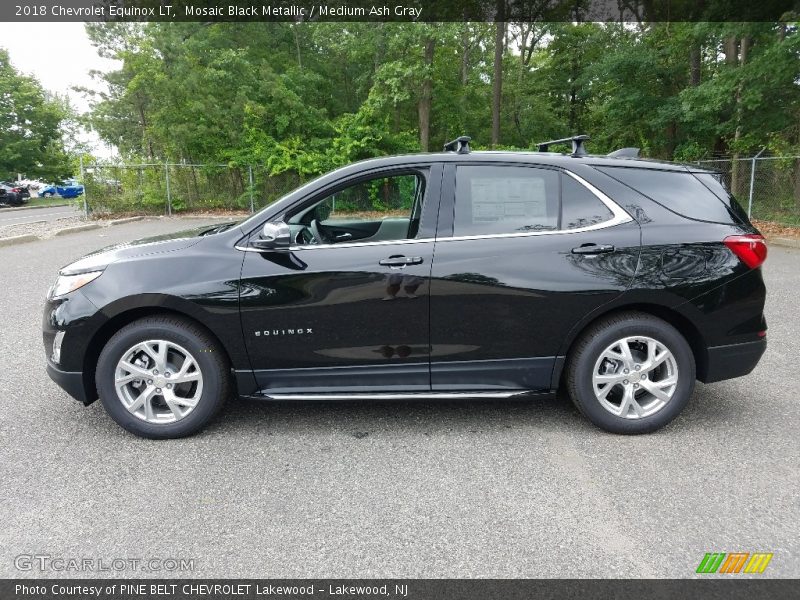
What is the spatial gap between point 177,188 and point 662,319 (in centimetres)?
2036

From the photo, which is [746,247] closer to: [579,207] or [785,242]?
[579,207]

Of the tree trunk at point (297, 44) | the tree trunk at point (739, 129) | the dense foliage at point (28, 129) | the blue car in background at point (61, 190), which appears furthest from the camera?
the blue car in background at point (61, 190)

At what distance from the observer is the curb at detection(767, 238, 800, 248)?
40.5ft

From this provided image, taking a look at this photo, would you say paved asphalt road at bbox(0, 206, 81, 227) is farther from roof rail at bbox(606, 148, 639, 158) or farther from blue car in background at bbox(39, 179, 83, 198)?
roof rail at bbox(606, 148, 639, 158)

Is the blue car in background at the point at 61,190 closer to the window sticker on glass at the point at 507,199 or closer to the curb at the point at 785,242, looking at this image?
the curb at the point at 785,242

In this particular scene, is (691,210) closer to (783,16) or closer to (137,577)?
(137,577)

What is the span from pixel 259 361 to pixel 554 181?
220 cm

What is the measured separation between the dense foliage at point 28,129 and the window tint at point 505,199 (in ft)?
135

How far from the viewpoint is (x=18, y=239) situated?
43.5 ft

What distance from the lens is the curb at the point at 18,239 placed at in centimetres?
1298

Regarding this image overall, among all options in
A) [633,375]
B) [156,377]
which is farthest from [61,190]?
[633,375]

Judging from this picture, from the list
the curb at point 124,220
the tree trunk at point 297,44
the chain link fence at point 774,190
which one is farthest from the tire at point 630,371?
the tree trunk at point 297,44

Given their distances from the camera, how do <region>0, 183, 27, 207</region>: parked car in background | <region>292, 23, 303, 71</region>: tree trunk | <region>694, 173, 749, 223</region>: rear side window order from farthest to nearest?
<region>0, 183, 27, 207</region>: parked car in background < <region>292, 23, 303, 71</region>: tree trunk < <region>694, 173, 749, 223</region>: rear side window

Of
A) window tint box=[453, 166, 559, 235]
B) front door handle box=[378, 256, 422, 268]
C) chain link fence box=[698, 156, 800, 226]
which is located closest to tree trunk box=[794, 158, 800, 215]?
chain link fence box=[698, 156, 800, 226]
